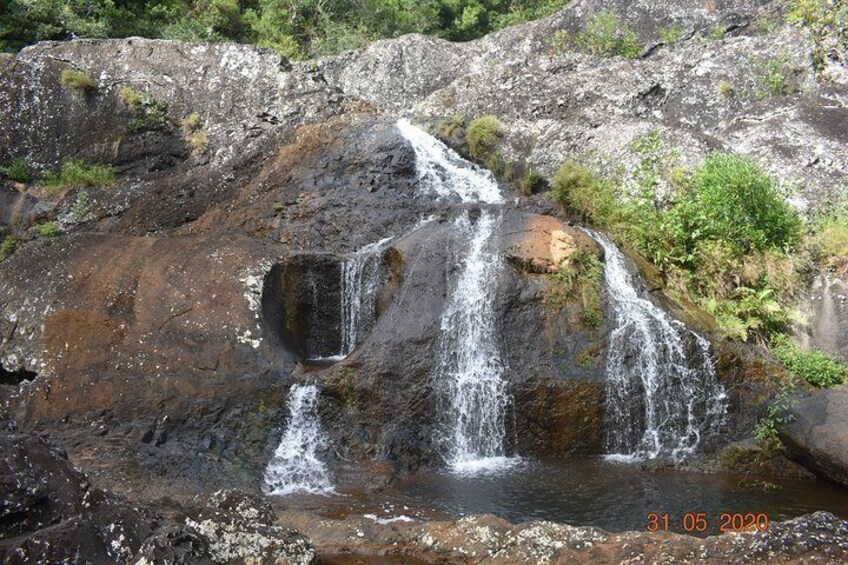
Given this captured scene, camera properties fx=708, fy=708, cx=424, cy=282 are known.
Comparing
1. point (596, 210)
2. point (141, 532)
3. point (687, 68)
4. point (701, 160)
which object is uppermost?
point (687, 68)

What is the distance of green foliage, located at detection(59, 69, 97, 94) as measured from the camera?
51.8ft

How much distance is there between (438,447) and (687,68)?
11398 millimetres

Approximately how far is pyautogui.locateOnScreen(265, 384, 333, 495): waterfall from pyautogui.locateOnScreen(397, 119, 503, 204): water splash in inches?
226

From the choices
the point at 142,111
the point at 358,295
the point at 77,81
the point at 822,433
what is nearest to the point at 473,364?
the point at 358,295

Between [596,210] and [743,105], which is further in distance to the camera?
[743,105]

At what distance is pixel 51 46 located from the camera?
16453mm

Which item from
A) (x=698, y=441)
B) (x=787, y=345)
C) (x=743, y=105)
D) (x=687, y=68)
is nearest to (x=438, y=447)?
(x=698, y=441)

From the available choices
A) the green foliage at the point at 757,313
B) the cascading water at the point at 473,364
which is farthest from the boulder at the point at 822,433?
the cascading water at the point at 473,364

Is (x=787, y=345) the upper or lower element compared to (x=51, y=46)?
lower

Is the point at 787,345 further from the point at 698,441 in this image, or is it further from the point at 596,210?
the point at 596,210

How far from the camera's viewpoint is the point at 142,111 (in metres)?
16.0

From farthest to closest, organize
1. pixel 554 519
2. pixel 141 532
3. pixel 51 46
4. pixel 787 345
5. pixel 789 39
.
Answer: pixel 51 46, pixel 789 39, pixel 787 345, pixel 554 519, pixel 141 532

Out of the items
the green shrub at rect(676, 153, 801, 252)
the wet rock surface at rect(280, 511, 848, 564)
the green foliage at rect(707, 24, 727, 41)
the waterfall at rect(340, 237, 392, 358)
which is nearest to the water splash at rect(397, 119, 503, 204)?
the waterfall at rect(340, 237, 392, 358)

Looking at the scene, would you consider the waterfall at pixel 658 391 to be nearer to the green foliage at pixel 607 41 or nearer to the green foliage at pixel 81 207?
the green foliage at pixel 81 207
